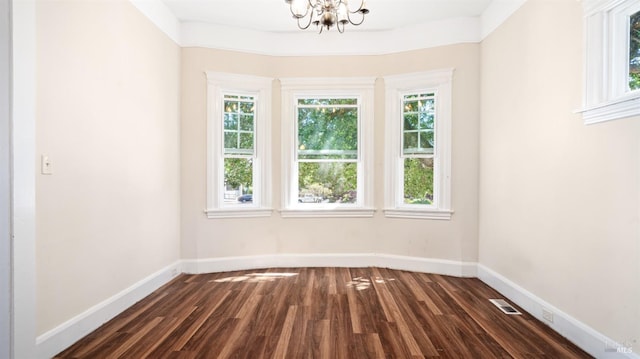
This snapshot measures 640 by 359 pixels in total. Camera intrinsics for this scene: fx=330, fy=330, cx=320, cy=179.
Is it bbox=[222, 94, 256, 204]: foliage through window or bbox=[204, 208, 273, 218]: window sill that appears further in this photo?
bbox=[222, 94, 256, 204]: foliage through window

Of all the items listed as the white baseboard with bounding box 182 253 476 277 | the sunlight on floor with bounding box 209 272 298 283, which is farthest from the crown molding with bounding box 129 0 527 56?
the sunlight on floor with bounding box 209 272 298 283

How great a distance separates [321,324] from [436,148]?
2.59 meters

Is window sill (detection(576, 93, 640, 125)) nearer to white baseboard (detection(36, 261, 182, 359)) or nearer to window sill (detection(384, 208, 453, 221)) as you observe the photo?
window sill (detection(384, 208, 453, 221))

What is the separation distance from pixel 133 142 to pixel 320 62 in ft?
8.08

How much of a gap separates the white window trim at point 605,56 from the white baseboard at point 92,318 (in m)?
3.96

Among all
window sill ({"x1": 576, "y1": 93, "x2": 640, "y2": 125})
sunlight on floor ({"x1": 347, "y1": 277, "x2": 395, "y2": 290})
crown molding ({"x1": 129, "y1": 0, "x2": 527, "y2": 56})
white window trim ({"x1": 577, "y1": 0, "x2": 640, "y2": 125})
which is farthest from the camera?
crown molding ({"x1": 129, "y1": 0, "x2": 527, "y2": 56})

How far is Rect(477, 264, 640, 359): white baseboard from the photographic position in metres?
2.09

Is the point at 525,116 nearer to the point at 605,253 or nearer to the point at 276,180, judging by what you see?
the point at 605,253

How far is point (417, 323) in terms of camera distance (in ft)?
8.89

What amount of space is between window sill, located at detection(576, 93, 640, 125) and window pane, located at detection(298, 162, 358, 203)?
2.59 m

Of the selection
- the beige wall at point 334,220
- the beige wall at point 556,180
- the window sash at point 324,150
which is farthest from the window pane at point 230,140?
the beige wall at point 556,180

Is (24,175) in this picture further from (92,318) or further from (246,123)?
(246,123)

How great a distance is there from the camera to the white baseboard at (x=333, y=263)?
405cm

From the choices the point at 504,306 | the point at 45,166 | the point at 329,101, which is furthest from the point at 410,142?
the point at 45,166
